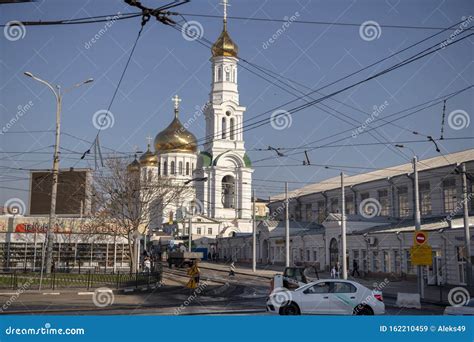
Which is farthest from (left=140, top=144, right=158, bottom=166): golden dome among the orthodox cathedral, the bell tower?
the bell tower

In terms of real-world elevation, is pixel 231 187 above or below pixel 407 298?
above

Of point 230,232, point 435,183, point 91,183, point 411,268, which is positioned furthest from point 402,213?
point 230,232

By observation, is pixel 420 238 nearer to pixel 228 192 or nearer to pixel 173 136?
pixel 228 192

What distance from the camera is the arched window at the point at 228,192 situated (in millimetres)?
Result: 91375

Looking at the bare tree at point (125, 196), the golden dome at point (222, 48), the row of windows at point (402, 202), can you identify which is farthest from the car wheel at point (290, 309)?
the row of windows at point (402, 202)

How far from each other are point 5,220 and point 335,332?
40017mm

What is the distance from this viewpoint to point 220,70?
3580 inches

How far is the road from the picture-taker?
60.8 feet

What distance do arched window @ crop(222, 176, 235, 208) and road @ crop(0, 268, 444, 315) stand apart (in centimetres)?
5868

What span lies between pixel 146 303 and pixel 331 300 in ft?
30.4

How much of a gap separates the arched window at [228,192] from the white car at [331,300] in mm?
72043

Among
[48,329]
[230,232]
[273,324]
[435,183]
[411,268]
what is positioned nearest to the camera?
[48,329]

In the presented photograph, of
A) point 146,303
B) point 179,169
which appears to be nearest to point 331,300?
point 146,303

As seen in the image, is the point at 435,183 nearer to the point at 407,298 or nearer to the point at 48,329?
the point at 407,298
